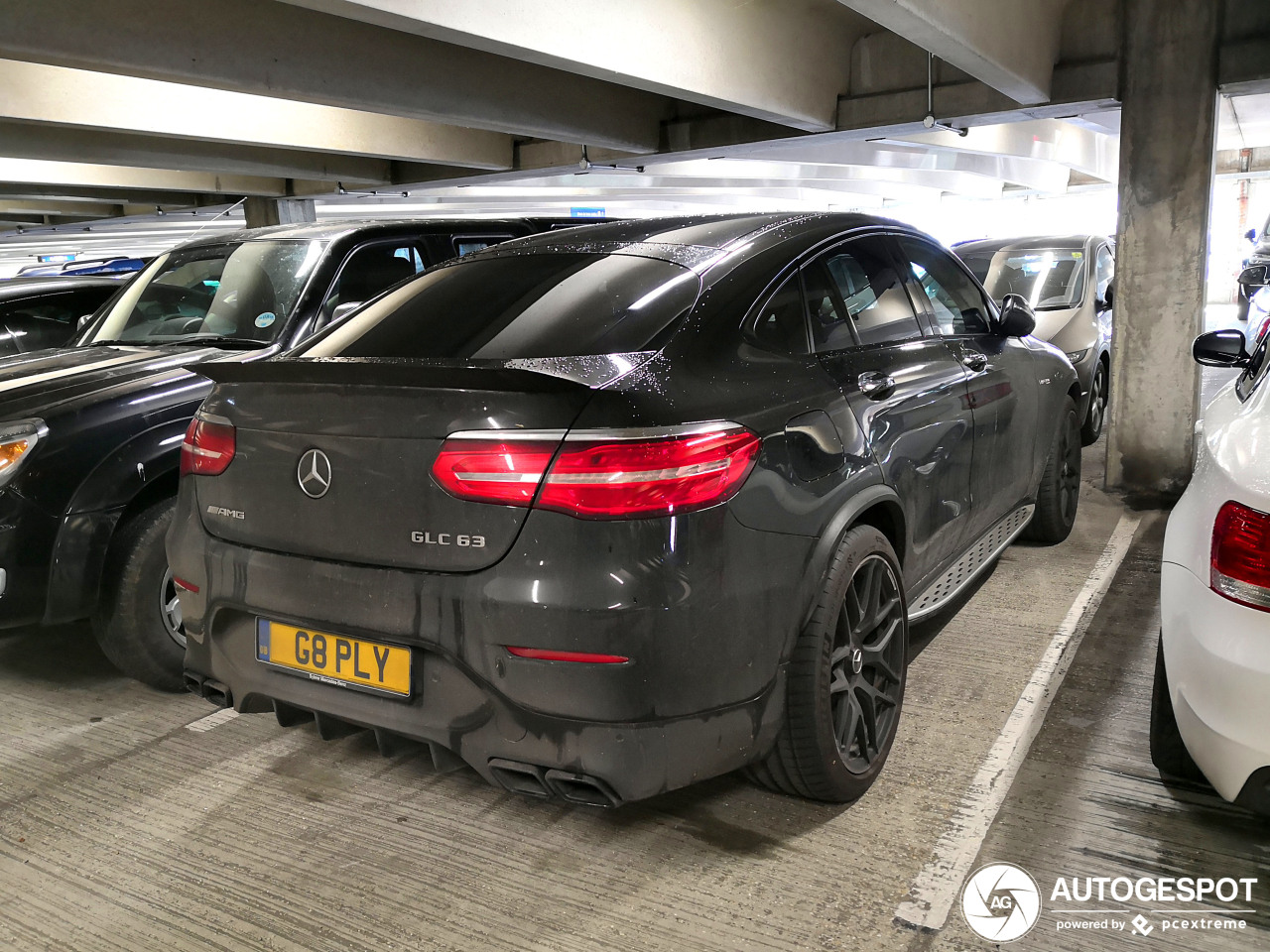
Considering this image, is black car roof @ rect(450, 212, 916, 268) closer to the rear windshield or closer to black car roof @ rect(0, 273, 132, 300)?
the rear windshield

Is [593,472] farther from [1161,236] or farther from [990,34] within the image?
[1161,236]

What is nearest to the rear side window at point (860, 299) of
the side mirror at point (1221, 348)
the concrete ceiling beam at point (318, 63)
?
the side mirror at point (1221, 348)

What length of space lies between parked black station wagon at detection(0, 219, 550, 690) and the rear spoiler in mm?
705

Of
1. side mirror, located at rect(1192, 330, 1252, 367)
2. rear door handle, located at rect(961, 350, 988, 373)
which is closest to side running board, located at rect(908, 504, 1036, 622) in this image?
rear door handle, located at rect(961, 350, 988, 373)

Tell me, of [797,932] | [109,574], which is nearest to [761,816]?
[797,932]

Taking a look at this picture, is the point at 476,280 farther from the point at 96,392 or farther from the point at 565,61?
the point at 565,61

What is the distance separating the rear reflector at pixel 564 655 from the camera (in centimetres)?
208

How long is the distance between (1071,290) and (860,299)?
5903 mm

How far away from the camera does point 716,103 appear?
7336 millimetres

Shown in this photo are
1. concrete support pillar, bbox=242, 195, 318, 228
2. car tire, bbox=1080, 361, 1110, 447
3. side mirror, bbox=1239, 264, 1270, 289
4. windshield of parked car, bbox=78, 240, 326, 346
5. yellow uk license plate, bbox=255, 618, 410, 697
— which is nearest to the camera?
yellow uk license plate, bbox=255, 618, 410, 697

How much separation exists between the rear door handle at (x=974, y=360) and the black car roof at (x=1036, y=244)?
5.71 meters

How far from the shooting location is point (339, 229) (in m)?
4.61

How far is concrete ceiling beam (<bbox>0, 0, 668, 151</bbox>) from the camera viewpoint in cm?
596

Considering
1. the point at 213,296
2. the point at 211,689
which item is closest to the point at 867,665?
the point at 211,689
